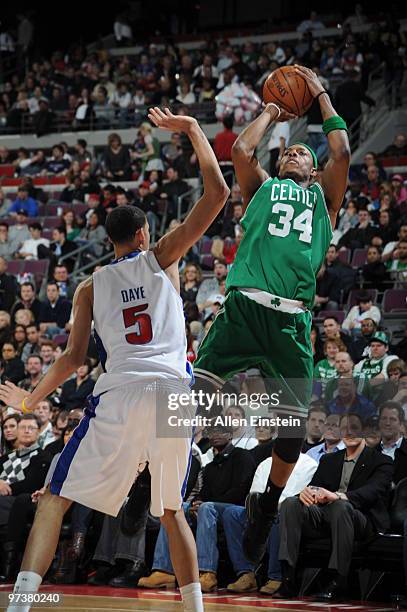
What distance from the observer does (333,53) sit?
19.4 m

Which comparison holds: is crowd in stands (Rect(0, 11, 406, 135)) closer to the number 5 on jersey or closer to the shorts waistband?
the shorts waistband

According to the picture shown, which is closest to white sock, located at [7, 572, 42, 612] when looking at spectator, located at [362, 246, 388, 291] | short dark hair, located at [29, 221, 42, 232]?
spectator, located at [362, 246, 388, 291]

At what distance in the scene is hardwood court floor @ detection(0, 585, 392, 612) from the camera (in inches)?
273

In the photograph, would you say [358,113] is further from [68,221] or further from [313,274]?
[313,274]

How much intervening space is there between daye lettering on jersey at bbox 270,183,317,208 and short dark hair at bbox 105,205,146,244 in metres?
1.02

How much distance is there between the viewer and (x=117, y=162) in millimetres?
19266

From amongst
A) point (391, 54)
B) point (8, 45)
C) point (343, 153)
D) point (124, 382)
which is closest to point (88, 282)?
point (124, 382)

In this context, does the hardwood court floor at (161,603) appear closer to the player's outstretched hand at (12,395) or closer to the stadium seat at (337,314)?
the player's outstretched hand at (12,395)

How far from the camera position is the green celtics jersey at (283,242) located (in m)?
5.88

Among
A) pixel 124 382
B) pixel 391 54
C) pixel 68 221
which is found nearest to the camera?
pixel 124 382

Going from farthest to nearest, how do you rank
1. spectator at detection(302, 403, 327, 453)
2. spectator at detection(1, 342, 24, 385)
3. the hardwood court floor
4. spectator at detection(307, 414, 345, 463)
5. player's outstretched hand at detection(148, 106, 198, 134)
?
1. spectator at detection(1, 342, 24, 385)
2. spectator at detection(302, 403, 327, 453)
3. spectator at detection(307, 414, 345, 463)
4. the hardwood court floor
5. player's outstretched hand at detection(148, 106, 198, 134)

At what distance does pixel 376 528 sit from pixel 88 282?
147 inches

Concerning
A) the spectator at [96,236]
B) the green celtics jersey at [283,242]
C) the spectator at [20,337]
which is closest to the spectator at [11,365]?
the spectator at [20,337]

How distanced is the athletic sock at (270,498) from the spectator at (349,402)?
309 centimetres
